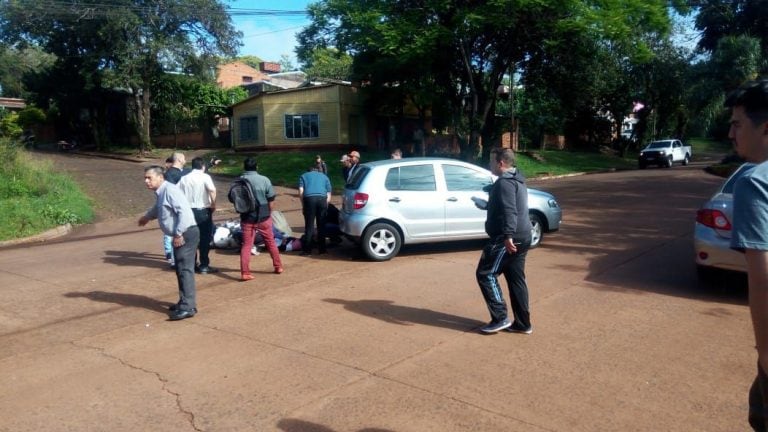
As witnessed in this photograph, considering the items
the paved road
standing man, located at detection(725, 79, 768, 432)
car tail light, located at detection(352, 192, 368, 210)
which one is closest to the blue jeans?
the paved road

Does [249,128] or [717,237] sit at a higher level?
[249,128]

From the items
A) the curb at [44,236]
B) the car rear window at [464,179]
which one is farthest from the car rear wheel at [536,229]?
the curb at [44,236]

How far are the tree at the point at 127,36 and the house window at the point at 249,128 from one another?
3705mm

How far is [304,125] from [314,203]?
2639 centimetres

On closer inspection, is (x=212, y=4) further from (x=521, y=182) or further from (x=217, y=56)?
(x=521, y=182)

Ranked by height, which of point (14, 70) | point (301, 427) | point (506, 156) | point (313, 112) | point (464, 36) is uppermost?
point (14, 70)

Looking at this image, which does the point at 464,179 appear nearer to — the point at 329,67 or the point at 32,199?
the point at 32,199

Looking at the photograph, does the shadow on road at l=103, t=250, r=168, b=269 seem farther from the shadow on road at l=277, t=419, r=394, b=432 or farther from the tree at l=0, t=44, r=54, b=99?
the tree at l=0, t=44, r=54, b=99

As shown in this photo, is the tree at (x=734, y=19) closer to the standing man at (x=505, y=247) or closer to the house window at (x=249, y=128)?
the house window at (x=249, y=128)

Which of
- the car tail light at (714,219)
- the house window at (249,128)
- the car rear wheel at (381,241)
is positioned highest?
the house window at (249,128)

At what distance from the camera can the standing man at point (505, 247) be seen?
5.98 metres

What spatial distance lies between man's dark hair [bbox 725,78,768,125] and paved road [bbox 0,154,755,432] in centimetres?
244

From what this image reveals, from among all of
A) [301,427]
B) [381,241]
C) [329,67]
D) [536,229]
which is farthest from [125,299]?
[329,67]

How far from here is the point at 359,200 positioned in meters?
9.93
